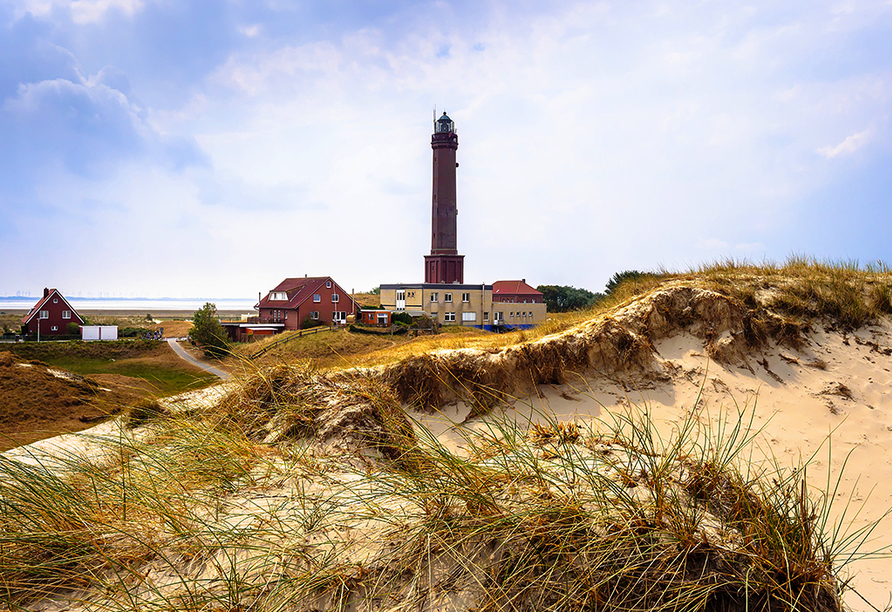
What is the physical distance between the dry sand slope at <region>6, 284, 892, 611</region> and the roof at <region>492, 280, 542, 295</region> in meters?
39.5

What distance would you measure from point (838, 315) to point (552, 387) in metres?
7.29

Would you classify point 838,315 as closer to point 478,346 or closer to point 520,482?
point 478,346

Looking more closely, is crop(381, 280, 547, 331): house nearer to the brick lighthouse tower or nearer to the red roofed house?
the red roofed house

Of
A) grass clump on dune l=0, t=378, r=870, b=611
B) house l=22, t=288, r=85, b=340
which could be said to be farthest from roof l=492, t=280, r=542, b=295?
grass clump on dune l=0, t=378, r=870, b=611

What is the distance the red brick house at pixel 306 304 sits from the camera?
3994 centimetres

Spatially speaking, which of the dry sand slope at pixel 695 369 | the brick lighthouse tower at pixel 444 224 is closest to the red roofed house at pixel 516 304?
the brick lighthouse tower at pixel 444 224

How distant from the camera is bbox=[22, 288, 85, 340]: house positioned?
30.3m

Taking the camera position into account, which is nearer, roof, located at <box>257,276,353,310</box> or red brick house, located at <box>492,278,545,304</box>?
roof, located at <box>257,276,353,310</box>

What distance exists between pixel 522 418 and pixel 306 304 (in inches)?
1333

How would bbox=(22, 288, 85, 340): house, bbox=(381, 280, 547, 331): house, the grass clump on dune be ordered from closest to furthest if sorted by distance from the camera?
the grass clump on dune, bbox=(22, 288, 85, 340): house, bbox=(381, 280, 547, 331): house

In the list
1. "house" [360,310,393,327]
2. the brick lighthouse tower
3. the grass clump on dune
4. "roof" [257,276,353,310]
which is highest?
the brick lighthouse tower

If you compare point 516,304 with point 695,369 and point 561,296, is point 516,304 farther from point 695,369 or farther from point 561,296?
point 695,369

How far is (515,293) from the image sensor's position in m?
51.0

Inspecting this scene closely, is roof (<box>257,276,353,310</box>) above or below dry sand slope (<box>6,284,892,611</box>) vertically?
above
